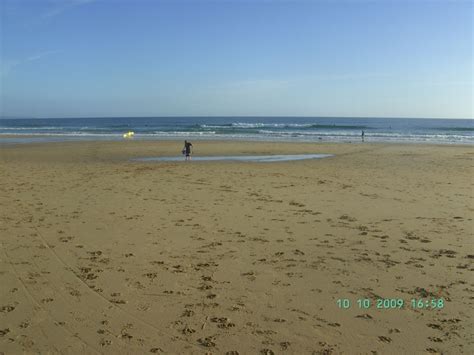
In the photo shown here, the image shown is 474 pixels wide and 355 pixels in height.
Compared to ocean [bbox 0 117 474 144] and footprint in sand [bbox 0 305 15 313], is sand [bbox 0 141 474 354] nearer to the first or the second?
footprint in sand [bbox 0 305 15 313]

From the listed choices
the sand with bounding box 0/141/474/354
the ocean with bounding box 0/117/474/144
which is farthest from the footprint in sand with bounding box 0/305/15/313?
the ocean with bounding box 0/117/474/144

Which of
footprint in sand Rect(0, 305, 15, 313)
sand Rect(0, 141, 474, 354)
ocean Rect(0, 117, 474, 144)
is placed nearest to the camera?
sand Rect(0, 141, 474, 354)

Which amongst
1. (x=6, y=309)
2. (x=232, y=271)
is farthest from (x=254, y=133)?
(x=6, y=309)

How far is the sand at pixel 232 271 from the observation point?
414 cm

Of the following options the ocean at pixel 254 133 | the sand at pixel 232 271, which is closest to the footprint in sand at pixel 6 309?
the sand at pixel 232 271

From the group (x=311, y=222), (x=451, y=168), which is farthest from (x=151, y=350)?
(x=451, y=168)

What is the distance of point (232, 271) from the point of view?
19.0 ft

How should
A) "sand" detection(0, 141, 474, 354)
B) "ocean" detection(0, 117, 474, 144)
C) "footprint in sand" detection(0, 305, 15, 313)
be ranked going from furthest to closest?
"ocean" detection(0, 117, 474, 144)
"footprint in sand" detection(0, 305, 15, 313)
"sand" detection(0, 141, 474, 354)

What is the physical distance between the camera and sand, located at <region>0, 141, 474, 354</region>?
4.14m

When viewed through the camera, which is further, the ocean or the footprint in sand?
the ocean

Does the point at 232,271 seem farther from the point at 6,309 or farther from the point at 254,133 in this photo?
the point at 254,133

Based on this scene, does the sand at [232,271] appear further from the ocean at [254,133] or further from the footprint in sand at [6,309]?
the ocean at [254,133]

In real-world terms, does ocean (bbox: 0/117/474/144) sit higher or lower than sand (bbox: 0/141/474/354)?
higher

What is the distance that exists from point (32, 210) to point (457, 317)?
8.72 metres
